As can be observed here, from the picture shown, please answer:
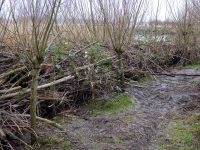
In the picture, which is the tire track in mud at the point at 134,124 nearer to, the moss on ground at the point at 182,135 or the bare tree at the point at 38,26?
the moss on ground at the point at 182,135

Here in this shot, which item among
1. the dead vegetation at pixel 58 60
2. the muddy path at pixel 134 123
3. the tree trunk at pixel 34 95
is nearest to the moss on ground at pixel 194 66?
the dead vegetation at pixel 58 60

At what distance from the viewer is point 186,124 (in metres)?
6.54

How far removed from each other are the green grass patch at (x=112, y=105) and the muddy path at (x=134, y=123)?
0.62 feet

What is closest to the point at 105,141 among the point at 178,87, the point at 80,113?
the point at 80,113

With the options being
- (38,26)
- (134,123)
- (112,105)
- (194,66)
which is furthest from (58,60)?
(194,66)

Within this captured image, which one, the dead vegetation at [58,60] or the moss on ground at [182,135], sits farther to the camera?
the moss on ground at [182,135]

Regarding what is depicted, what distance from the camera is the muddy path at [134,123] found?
18.3ft

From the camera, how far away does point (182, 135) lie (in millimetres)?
5949

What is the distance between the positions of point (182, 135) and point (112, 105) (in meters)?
1.81

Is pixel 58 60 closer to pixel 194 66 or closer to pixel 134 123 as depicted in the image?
pixel 134 123

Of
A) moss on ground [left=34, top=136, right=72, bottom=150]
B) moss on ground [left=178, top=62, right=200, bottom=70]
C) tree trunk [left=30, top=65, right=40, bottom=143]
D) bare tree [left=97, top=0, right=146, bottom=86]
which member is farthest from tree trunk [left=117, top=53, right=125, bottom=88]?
moss on ground [left=178, top=62, right=200, bottom=70]

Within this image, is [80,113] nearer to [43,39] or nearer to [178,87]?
[43,39]

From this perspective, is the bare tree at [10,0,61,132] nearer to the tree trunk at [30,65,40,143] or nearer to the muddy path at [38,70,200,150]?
the tree trunk at [30,65,40,143]

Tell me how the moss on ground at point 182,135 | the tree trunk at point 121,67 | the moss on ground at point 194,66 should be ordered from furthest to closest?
1. the moss on ground at point 194,66
2. the tree trunk at point 121,67
3. the moss on ground at point 182,135
